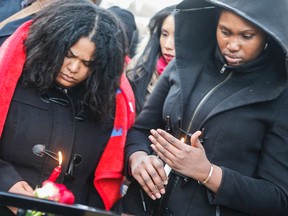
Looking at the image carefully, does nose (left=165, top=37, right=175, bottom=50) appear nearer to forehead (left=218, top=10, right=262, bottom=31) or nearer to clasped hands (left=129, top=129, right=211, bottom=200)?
forehead (left=218, top=10, right=262, bottom=31)

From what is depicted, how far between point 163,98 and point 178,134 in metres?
0.28

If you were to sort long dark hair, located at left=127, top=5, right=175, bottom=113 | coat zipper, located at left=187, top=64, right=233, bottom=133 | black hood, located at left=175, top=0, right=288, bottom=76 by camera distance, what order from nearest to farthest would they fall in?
coat zipper, located at left=187, top=64, right=233, bottom=133 < black hood, located at left=175, top=0, right=288, bottom=76 < long dark hair, located at left=127, top=5, right=175, bottom=113

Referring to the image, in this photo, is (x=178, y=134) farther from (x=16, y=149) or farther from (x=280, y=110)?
(x=16, y=149)

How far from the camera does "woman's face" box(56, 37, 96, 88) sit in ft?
6.06

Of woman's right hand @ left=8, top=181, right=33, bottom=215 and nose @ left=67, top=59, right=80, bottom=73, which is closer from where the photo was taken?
woman's right hand @ left=8, top=181, right=33, bottom=215

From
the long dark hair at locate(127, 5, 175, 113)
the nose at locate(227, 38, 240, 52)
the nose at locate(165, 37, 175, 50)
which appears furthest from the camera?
the nose at locate(165, 37, 175, 50)

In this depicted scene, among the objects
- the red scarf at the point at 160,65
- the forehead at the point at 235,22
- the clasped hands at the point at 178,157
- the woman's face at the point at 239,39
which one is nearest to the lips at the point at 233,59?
the woman's face at the point at 239,39

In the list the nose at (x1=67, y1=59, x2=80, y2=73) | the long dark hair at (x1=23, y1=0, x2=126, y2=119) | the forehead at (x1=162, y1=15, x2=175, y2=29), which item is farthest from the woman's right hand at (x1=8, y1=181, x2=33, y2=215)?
the forehead at (x1=162, y1=15, x2=175, y2=29)

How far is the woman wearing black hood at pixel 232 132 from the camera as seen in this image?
1671 millimetres

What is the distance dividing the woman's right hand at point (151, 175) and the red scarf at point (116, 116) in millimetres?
251

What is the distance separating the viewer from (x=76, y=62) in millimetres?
1854

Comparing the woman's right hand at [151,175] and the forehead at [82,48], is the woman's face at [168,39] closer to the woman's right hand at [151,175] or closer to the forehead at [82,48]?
the forehead at [82,48]

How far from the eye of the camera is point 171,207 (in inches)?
72.2

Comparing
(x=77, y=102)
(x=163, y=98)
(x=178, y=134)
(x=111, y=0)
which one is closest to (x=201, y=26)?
(x=163, y=98)
